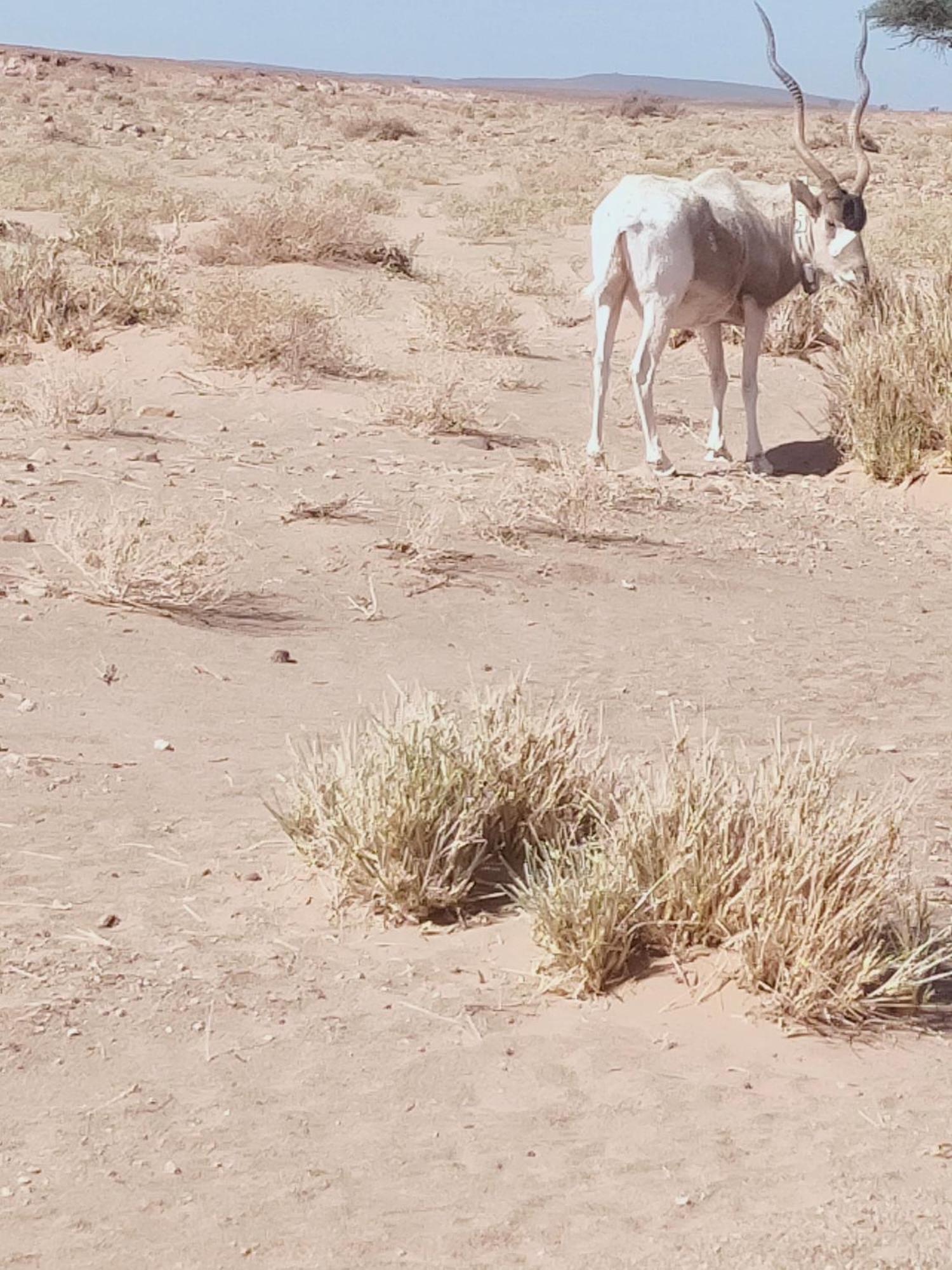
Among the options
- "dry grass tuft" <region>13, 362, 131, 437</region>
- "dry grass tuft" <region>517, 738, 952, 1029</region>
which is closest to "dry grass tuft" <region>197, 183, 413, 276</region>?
"dry grass tuft" <region>13, 362, 131, 437</region>

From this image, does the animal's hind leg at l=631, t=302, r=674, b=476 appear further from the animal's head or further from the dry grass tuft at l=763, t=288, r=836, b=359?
the dry grass tuft at l=763, t=288, r=836, b=359

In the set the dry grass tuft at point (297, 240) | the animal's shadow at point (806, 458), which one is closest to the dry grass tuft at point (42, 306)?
the dry grass tuft at point (297, 240)

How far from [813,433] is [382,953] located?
743 cm

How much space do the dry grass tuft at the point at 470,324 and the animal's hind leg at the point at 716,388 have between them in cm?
271

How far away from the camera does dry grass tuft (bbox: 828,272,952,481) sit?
30.7 feet

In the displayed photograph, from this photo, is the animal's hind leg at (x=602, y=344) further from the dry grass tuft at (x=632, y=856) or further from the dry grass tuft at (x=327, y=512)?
the dry grass tuft at (x=632, y=856)

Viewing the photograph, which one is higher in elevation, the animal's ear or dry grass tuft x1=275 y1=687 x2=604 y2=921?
the animal's ear

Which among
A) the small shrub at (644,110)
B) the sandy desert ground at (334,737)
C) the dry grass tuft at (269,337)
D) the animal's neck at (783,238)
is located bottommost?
the sandy desert ground at (334,737)

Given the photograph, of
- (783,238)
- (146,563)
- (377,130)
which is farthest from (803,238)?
(377,130)

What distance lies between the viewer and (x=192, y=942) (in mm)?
3953

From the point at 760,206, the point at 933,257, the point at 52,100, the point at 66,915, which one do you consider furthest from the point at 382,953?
the point at 52,100

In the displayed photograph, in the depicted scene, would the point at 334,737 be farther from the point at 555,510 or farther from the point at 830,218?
the point at 830,218

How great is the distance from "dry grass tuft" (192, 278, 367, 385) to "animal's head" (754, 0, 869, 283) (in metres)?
3.32

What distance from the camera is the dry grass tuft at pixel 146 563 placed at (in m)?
6.62
